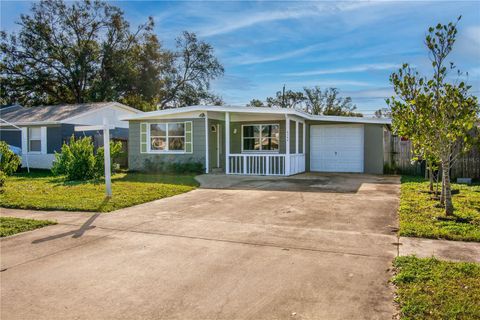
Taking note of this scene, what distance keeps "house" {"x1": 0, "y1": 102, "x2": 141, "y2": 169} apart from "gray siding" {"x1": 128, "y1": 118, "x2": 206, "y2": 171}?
1.84m

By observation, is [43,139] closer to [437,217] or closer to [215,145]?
[215,145]

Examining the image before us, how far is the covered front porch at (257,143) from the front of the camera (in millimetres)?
14977

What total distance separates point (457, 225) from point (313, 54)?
14.9m

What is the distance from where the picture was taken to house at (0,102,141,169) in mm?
18797

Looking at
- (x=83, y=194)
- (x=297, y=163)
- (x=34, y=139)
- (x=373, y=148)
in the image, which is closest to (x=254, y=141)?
(x=297, y=163)

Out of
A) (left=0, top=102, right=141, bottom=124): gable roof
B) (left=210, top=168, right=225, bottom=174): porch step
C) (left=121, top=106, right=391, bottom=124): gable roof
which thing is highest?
(left=0, top=102, right=141, bottom=124): gable roof

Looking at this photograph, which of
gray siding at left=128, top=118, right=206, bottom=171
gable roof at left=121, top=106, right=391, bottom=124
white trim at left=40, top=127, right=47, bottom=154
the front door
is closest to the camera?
gable roof at left=121, top=106, right=391, bottom=124

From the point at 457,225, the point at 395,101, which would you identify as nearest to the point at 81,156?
the point at 395,101

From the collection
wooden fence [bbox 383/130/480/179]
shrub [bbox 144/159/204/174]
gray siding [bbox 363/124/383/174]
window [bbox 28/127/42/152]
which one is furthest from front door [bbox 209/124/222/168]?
window [bbox 28/127/42/152]

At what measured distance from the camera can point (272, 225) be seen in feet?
20.7

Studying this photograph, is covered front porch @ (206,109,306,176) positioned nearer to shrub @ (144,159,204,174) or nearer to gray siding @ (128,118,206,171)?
gray siding @ (128,118,206,171)

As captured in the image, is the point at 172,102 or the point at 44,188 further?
the point at 172,102

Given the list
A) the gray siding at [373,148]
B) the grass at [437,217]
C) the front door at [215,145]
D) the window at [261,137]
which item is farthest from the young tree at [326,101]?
the grass at [437,217]

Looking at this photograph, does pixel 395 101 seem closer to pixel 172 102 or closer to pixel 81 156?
pixel 81 156
